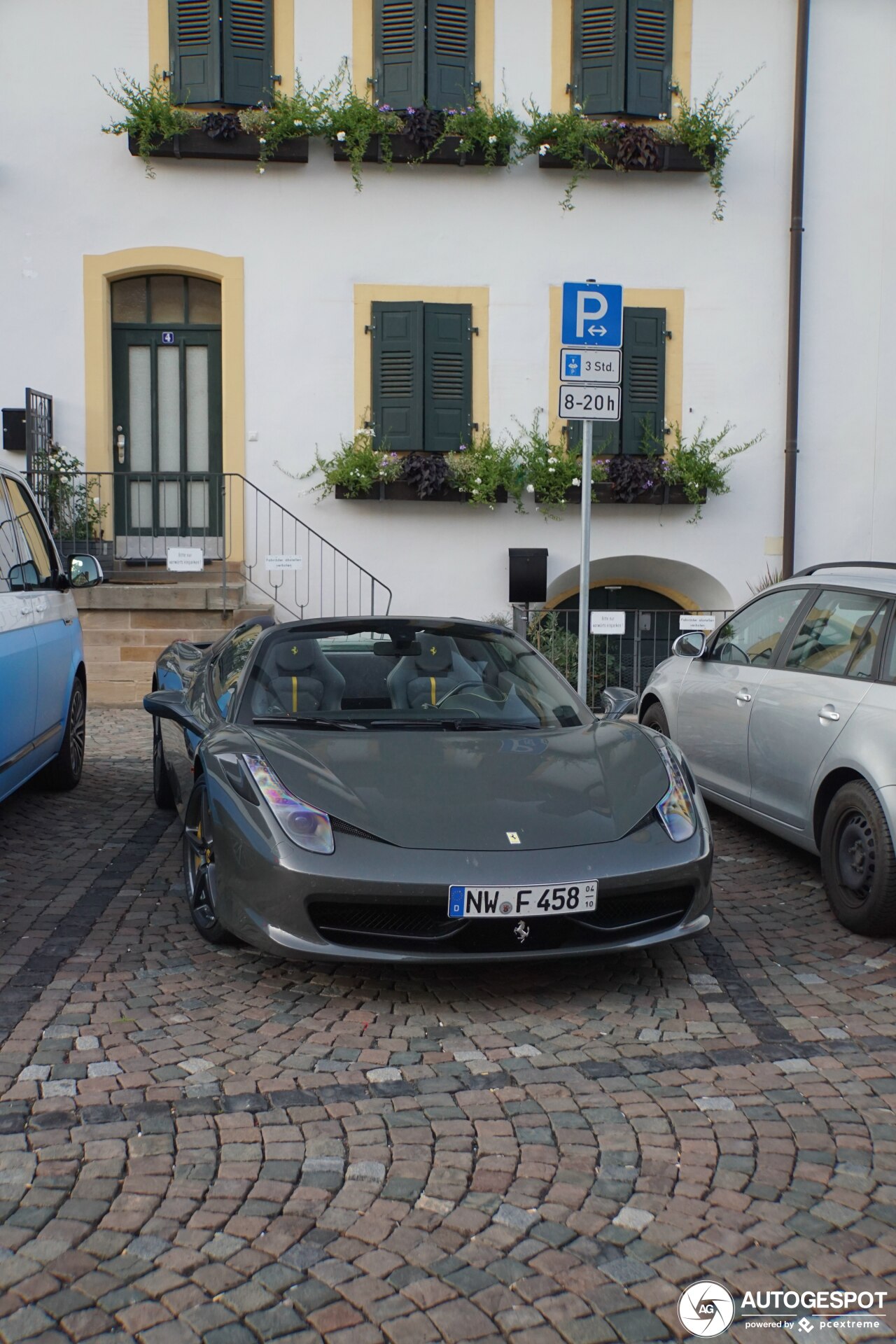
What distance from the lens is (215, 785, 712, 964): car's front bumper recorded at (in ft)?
12.6

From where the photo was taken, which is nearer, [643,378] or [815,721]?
[815,721]

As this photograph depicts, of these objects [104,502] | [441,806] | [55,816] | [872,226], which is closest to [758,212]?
[872,226]

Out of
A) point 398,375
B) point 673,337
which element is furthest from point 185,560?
point 673,337

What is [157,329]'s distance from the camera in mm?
12953

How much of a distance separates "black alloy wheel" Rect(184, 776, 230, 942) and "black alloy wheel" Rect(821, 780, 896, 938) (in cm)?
249

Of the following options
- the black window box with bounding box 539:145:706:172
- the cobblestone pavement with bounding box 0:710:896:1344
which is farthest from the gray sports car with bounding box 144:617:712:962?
the black window box with bounding box 539:145:706:172

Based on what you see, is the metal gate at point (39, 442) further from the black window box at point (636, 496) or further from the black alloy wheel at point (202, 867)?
the black alloy wheel at point (202, 867)

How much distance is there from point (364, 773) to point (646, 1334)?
2265 mm

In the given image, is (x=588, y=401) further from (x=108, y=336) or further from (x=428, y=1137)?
(x=108, y=336)

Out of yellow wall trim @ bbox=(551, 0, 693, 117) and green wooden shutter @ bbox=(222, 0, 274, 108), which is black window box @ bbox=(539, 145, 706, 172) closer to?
yellow wall trim @ bbox=(551, 0, 693, 117)

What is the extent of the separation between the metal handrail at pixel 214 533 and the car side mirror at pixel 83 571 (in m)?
5.19

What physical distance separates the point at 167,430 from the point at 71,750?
6.39 meters

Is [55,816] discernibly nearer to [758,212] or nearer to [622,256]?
[622,256]

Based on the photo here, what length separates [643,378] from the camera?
12.9 m
